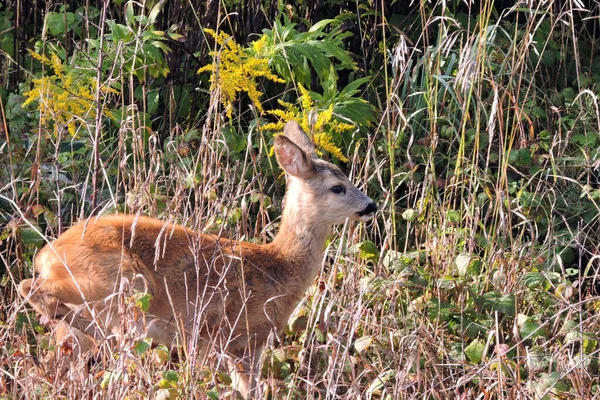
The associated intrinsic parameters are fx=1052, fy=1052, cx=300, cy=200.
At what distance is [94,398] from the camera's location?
12.1 ft

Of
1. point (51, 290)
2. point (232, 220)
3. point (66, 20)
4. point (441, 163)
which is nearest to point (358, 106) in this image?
point (441, 163)

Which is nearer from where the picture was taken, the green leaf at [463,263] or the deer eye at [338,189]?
the green leaf at [463,263]

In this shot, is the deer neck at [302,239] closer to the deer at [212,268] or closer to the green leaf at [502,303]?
the deer at [212,268]

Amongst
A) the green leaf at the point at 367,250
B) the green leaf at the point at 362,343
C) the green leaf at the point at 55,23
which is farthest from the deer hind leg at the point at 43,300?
the green leaf at the point at 55,23

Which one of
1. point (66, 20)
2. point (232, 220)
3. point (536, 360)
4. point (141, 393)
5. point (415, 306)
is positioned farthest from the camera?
point (66, 20)

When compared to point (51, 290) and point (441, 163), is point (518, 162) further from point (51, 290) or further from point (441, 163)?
point (51, 290)

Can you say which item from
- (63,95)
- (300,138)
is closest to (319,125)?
(300,138)

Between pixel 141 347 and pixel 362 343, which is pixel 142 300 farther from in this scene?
pixel 362 343

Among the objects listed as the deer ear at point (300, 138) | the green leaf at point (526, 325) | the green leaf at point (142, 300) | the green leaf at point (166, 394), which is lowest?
the green leaf at point (526, 325)

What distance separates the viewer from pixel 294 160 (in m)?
5.20

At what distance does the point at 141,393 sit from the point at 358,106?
2804 mm

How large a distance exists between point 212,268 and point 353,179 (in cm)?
143

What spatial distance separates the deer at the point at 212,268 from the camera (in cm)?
429

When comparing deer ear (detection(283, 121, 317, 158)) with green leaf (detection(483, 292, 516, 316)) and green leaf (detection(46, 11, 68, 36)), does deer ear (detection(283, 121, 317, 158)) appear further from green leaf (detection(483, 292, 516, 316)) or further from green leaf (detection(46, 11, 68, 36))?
green leaf (detection(46, 11, 68, 36))
